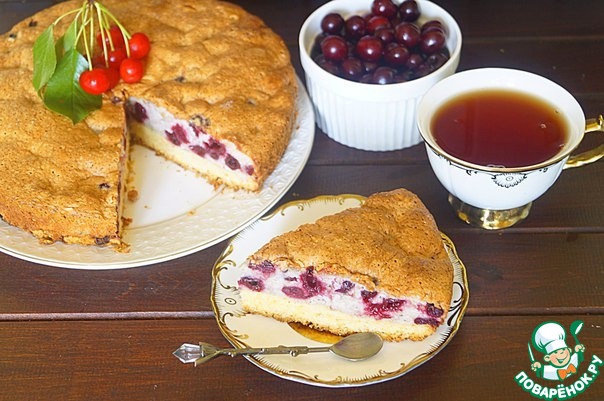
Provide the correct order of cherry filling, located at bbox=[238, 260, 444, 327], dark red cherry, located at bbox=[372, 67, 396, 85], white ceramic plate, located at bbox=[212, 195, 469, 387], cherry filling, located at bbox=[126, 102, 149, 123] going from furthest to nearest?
cherry filling, located at bbox=[126, 102, 149, 123] → dark red cherry, located at bbox=[372, 67, 396, 85] → cherry filling, located at bbox=[238, 260, 444, 327] → white ceramic plate, located at bbox=[212, 195, 469, 387]

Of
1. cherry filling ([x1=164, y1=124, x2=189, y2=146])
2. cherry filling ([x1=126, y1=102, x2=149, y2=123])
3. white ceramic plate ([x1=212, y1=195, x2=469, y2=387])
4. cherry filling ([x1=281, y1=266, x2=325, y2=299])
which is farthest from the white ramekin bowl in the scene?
cherry filling ([x1=281, y1=266, x2=325, y2=299])

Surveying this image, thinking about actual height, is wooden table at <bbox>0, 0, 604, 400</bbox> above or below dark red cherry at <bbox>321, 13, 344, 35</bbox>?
below

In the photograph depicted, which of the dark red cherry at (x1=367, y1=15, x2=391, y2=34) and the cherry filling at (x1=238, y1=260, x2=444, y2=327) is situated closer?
the cherry filling at (x1=238, y1=260, x2=444, y2=327)

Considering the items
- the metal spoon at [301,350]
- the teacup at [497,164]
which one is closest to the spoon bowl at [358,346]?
the metal spoon at [301,350]

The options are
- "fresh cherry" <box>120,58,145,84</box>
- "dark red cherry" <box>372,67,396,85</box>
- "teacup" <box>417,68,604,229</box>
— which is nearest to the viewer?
"teacup" <box>417,68,604,229</box>

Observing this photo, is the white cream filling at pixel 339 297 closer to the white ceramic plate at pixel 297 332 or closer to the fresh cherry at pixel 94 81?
the white ceramic plate at pixel 297 332

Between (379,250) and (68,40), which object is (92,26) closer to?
(68,40)

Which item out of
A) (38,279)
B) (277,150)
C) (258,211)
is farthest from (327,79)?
(38,279)

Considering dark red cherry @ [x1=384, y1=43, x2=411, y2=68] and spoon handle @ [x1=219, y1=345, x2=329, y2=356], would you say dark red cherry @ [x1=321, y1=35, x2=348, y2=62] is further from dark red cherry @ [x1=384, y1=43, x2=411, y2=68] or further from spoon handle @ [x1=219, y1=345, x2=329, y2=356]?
spoon handle @ [x1=219, y1=345, x2=329, y2=356]
